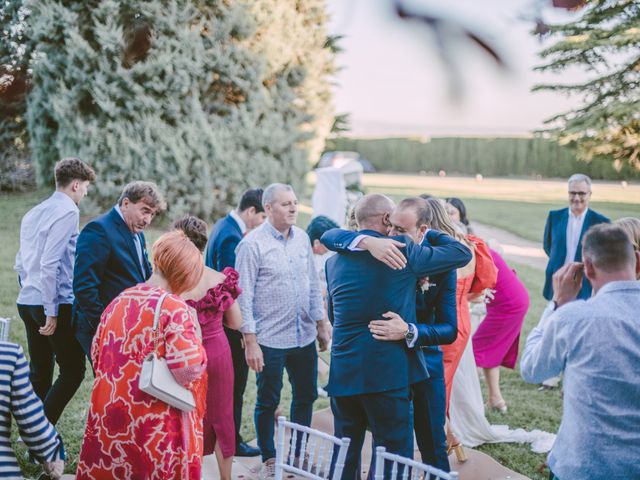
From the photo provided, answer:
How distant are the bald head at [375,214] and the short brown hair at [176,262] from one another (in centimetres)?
80

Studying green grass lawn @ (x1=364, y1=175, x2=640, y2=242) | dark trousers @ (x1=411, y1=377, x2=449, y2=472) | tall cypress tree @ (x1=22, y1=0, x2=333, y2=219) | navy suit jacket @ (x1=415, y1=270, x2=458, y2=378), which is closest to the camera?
navy suit jacket @ (x1=415, y1=270, x2=458, y2=378)

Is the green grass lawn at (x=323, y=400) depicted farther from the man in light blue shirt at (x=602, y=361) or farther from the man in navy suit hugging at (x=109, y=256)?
the man in light blue shirt at (x=602, y=361)

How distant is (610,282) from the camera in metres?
2.02

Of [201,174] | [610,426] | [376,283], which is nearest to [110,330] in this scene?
[376,283]

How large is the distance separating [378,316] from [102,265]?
171 cm

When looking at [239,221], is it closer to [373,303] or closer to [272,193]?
[272,193]

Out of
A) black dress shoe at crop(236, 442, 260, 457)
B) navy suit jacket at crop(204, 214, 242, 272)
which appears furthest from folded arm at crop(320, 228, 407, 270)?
black dress shoe at crop(236, 442, 260, 457)

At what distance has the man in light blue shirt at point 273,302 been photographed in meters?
3.91

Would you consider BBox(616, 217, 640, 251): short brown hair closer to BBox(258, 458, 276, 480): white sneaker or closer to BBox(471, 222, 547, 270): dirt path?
BBox(258, 458, 276, 480): white sneaker

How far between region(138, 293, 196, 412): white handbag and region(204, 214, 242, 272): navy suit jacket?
1.89 meters

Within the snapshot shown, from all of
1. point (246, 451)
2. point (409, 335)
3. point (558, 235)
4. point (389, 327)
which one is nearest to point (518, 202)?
point (558, 235)

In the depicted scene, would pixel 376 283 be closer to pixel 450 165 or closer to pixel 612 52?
pixel 612 52

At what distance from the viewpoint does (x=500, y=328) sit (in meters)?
5.38

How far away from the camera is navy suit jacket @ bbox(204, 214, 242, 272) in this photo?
4422mm
